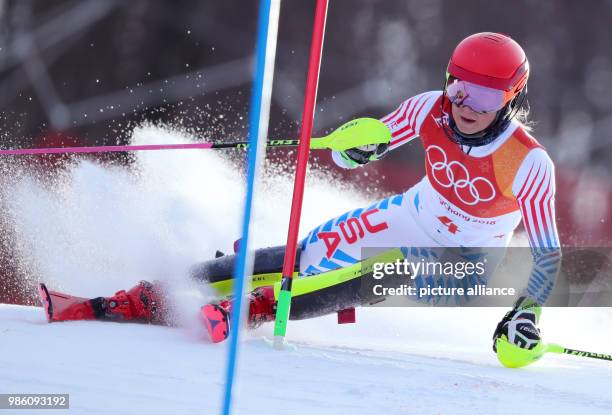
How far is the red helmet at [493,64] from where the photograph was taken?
2783mm

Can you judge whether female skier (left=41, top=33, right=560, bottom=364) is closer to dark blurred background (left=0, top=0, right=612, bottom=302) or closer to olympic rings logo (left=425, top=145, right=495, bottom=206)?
olympic rings logo (left=425, top=145, right=495, bottom=206)

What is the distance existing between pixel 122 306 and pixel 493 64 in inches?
66.0

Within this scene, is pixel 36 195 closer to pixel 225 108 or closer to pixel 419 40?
pixel 225 108

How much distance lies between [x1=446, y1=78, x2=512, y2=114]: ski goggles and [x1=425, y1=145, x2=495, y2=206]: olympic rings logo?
291mm

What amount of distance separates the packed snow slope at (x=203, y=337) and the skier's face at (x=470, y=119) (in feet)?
2.78

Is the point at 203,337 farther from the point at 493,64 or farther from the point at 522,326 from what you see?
the point at 493,64

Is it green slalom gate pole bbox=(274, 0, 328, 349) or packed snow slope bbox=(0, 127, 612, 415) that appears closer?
packed snow slope bbox=(0, 127, 612, 415)

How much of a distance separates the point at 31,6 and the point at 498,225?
3839 mm

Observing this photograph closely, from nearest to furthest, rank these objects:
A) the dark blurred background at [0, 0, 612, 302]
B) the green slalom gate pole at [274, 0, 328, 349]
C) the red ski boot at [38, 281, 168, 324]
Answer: the green slalom gate pole at [274, 0, 328, 349] < the red ski boot at [38, 281, 168, 324] < the dark blurred background at [0, 0, 612, 302]

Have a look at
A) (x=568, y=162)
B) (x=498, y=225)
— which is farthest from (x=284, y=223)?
(x=568, y=162)

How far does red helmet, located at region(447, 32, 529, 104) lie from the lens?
2783mm

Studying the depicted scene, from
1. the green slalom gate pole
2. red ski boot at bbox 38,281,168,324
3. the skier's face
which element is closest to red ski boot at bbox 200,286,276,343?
the green slalom gate pole

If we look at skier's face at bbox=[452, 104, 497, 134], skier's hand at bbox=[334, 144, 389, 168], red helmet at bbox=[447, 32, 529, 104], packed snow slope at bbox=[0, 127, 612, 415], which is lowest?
packed snow slope at bbox=[0, 127, 612, 415]

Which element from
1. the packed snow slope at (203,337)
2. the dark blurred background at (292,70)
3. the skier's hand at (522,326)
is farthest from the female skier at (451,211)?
the dark blurred background at (292,70)
